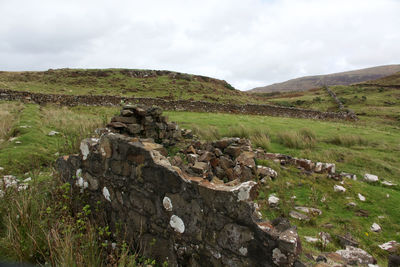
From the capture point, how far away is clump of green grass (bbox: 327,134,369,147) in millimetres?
12320

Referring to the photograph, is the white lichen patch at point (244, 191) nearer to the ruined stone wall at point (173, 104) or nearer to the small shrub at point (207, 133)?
the small shrub at point (207, 133)

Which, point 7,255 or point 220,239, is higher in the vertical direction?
point 220,239

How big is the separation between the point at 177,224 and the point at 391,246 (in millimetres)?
4101

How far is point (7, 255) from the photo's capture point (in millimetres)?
2898

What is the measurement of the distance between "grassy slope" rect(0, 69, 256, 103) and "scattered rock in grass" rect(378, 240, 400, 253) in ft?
90.6

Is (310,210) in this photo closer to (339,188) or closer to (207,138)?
(339,188)

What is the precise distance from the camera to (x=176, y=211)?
2.98 m

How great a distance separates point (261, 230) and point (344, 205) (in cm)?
467

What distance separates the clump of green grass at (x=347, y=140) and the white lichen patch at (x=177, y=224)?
12183mm

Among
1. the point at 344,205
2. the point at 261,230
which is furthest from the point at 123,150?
the point at 344,205

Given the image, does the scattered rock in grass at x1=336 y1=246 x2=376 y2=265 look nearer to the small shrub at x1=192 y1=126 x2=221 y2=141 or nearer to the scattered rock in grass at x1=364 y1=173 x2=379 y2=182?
the scattered rock in grass at x1=364 y1=173 x2=379 y2=182

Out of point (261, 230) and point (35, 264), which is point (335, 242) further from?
point (35, 264)

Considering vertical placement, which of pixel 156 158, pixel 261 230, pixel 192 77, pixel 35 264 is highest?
pixel 192 77

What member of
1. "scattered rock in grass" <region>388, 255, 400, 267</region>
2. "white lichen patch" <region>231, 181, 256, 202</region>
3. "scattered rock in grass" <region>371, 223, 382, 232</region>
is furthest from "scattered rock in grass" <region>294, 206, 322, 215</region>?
"white lichen patch" <region>231, 181, 256, 202</region>
